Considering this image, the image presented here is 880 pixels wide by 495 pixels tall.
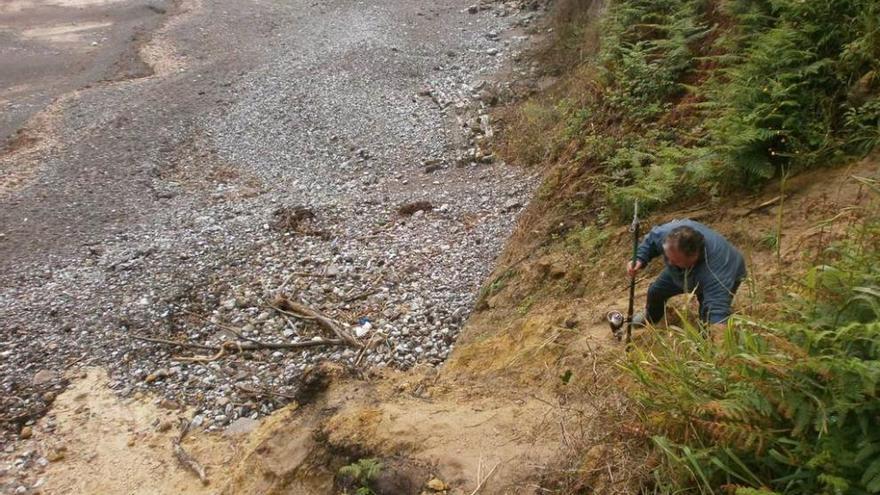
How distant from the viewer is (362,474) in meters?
4.59

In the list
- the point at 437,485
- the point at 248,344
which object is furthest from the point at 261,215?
the point at 437,485

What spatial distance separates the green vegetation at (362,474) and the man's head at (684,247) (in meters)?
2.77

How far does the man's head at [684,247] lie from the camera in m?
4.84

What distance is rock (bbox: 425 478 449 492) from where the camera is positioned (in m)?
4.18

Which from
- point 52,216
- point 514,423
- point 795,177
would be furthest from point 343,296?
point 52,216

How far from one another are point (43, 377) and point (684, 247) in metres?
9.34

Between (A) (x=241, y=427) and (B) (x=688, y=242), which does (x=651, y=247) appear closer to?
(B) (x=688, y=242)

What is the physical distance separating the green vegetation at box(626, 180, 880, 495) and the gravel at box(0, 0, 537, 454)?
5.04m

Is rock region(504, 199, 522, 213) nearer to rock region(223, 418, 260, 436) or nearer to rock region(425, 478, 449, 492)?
rock region(223, 418, 260, 436)

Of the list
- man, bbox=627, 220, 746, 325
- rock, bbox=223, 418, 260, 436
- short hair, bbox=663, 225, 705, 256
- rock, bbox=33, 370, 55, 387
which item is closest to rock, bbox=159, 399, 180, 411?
rock, bbox=223, 418, 260, 436

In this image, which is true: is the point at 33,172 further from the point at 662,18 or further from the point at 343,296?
the point at 662,18

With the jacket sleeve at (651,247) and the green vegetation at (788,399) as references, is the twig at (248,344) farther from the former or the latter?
the green vegetation at (788,399)

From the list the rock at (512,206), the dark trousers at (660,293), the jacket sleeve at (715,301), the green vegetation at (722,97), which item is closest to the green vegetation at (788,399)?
the jacket sleeve at (715,301)

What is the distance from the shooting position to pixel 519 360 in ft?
19.7
